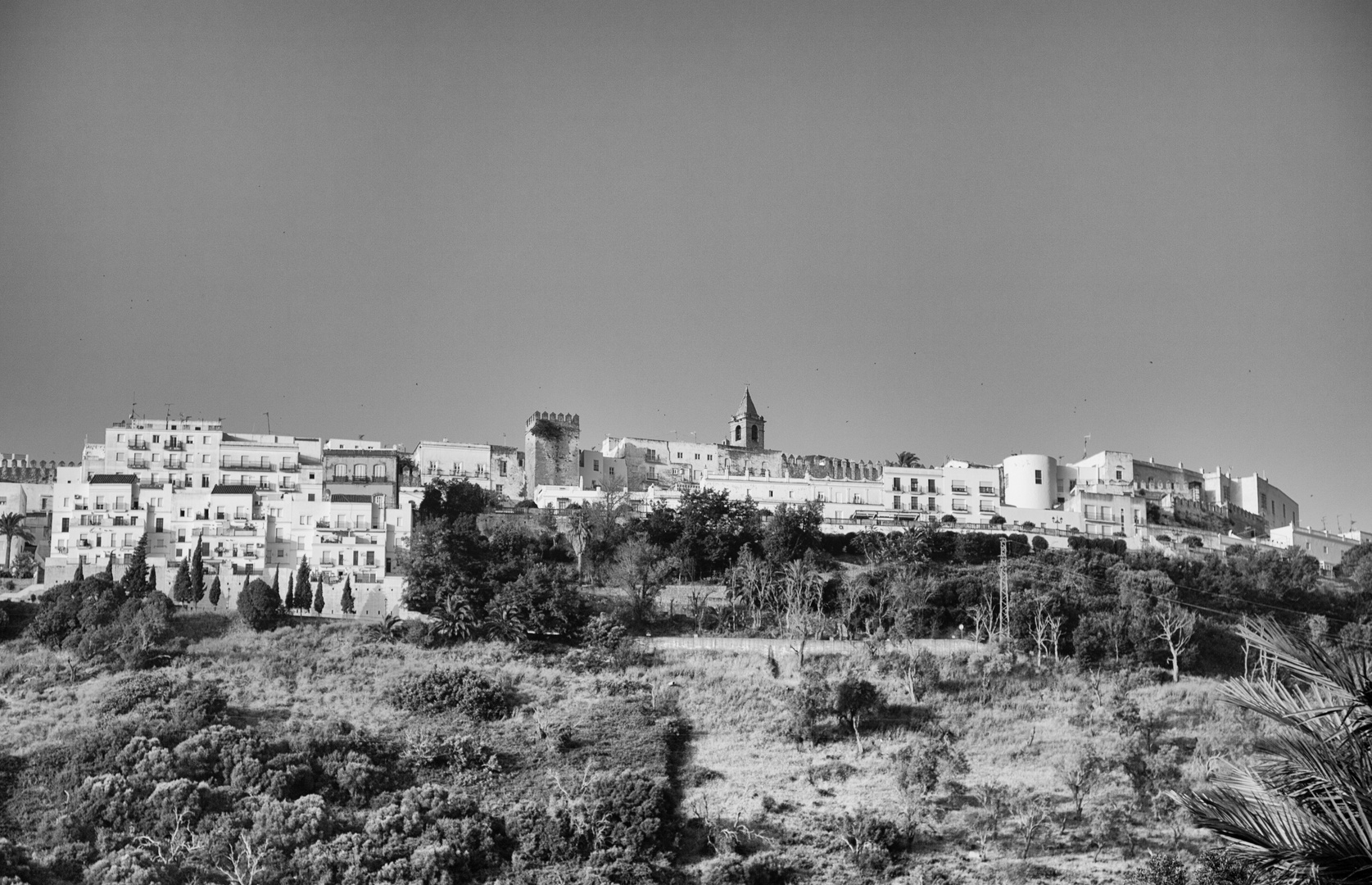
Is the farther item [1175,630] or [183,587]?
[183,587]

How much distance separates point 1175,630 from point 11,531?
4852 cm

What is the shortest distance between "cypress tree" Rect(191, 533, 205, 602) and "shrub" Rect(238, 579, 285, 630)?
2048mm

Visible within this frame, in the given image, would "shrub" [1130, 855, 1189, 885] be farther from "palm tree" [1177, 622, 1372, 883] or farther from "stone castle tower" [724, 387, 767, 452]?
"stone castle tower" [724, 387, 767, 452]

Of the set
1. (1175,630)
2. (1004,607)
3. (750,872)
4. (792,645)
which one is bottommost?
(750,872)

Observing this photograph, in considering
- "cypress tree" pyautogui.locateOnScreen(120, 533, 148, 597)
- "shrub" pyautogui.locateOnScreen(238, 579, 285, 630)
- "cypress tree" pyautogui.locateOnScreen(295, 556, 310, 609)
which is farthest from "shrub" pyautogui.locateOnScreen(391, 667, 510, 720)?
"cypress tree" pyautogui.locateOnScreen(120, 533, 148, 597)

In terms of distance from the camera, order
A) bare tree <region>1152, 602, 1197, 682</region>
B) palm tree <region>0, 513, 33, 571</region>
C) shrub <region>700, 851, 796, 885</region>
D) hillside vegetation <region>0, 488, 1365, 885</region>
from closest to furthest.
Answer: shrub <region>700, 851, 796, 885</region>
hillside vegetation <region>0, 488, 1365, 885</region>
bare tree <region>1152, 602, 1197, 682</region>
palm tree <region>0, 513, 33, 571</region>

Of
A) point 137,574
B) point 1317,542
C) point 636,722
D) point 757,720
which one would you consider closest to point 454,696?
point 636,722

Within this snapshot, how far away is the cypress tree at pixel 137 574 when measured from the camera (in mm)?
49562

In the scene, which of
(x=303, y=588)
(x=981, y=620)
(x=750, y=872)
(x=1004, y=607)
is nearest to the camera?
(x=750, y=872)

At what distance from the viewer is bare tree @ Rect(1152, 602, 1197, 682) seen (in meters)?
45.1

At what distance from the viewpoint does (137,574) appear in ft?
164

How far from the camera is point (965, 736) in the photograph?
133ft

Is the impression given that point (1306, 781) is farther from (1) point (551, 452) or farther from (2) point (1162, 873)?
(1) point (551, 452)

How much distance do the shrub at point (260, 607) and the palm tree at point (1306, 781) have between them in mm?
44315
